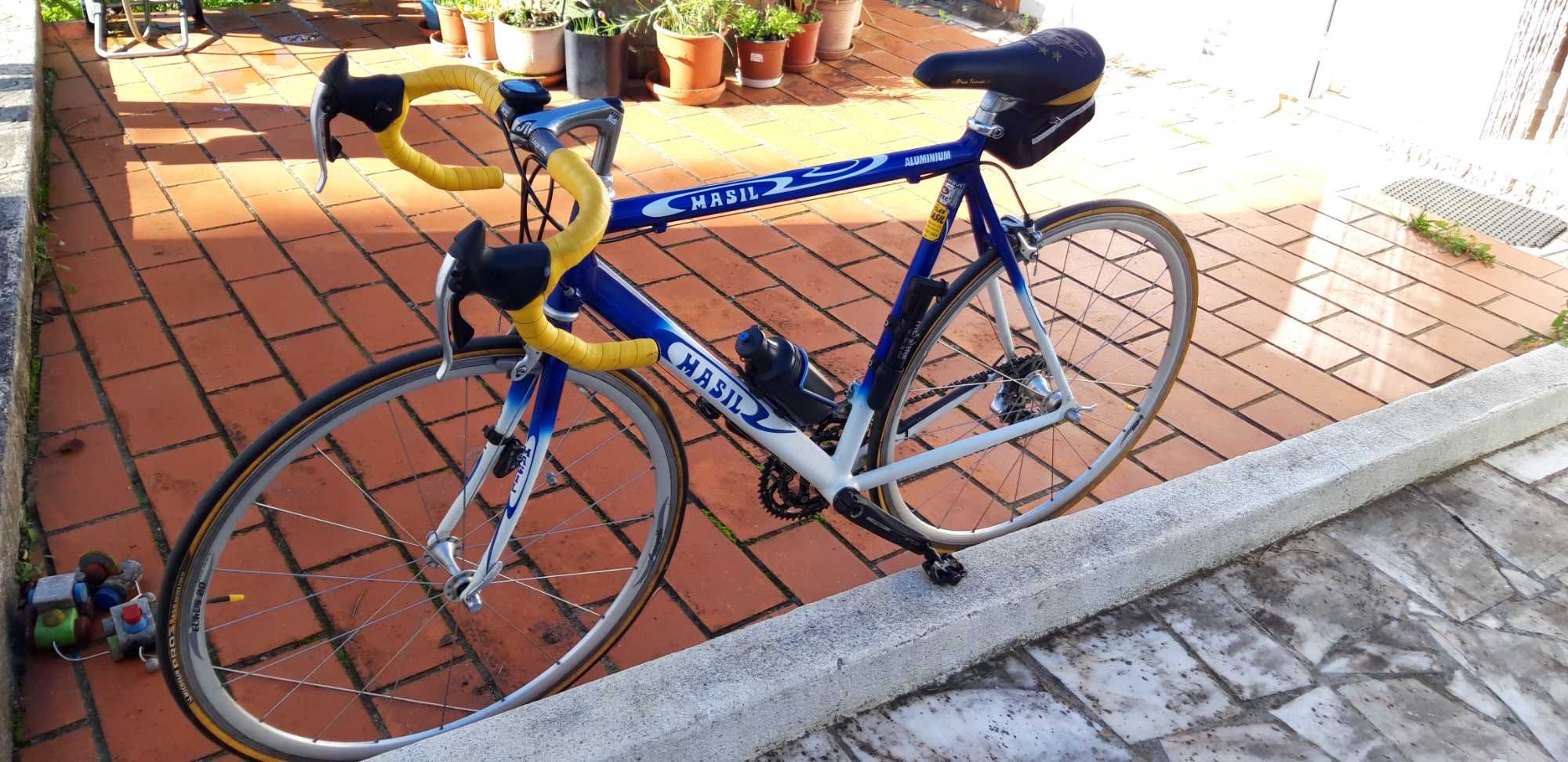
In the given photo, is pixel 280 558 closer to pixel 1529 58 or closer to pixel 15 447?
pixel 15 447

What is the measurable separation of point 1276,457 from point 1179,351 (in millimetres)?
330

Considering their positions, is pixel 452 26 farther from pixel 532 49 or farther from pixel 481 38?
pixel 532 49

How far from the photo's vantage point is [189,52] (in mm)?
5223

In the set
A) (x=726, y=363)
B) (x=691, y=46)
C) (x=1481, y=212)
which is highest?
(x=726, y=363)

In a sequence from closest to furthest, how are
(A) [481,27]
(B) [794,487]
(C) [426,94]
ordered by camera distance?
(C) [426,94] < (B) [794,487] < (A) [481,27]

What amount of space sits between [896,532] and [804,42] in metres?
3.71

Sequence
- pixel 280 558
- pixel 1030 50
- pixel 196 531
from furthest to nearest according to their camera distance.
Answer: pixel 280 558 → pixel 1030 50 → pixel 196 531

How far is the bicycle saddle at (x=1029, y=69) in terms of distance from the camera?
2070mm

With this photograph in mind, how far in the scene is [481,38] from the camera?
203 inches

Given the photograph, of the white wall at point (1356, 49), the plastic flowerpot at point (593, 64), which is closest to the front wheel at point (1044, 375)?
the white wall at point (1356, 49)

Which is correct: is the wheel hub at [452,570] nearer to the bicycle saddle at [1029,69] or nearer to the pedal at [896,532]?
the pedal at [896,532]

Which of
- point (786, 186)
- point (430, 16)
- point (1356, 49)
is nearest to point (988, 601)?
point (786, 186)

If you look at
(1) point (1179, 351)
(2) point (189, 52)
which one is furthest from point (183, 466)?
(2) point (189, 52)

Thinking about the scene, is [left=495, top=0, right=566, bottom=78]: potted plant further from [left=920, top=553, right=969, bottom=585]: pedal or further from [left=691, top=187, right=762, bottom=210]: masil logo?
[left=920, top=553, right=969, bottom=585]: pedal
